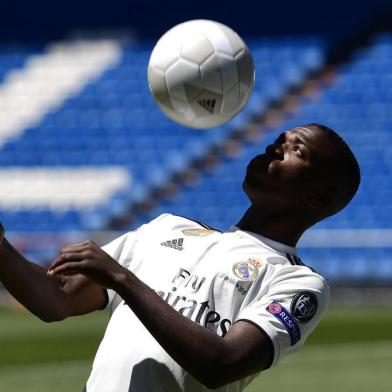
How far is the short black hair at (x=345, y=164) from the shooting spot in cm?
415

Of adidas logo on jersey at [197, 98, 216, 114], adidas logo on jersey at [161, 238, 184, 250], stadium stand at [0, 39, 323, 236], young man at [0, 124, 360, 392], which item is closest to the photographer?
young man at [0, 124, 360, 392]

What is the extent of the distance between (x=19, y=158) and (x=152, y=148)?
245 centimetres

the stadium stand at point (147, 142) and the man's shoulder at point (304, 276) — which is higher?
the man's shoulder at point (304, 276)

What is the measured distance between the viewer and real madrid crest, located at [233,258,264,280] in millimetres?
3830

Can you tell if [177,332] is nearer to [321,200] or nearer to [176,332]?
[176,332]

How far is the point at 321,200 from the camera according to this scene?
421 centimetres

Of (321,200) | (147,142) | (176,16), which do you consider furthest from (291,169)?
(176,16)

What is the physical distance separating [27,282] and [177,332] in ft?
2.32

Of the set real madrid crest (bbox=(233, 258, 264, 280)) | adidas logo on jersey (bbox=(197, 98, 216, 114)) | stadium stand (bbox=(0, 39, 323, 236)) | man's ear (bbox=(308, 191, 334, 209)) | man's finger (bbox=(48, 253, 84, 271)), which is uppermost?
man's finger (bbox=(48, 253, 84, 271))

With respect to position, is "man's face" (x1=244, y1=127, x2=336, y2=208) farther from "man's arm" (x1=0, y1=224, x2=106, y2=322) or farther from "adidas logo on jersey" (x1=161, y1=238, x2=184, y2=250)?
"man's arm" (x1=0, y1=224, x2=106, y2=322)

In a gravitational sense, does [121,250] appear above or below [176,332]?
below

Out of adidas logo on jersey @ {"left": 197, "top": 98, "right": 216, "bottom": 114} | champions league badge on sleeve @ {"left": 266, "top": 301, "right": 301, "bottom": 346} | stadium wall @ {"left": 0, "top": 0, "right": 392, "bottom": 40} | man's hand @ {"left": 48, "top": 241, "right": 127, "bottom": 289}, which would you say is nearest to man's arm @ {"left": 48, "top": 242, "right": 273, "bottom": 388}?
man's hand @ {"left": 48, "top": 241, "right": 127, "bottom": 289}

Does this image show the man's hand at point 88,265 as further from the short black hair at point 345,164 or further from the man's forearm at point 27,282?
the short black hair at point 345,164

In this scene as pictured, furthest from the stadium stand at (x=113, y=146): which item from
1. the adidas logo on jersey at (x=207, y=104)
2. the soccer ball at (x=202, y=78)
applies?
Result: the adidas logo on jersey at (x=207, y=104)
